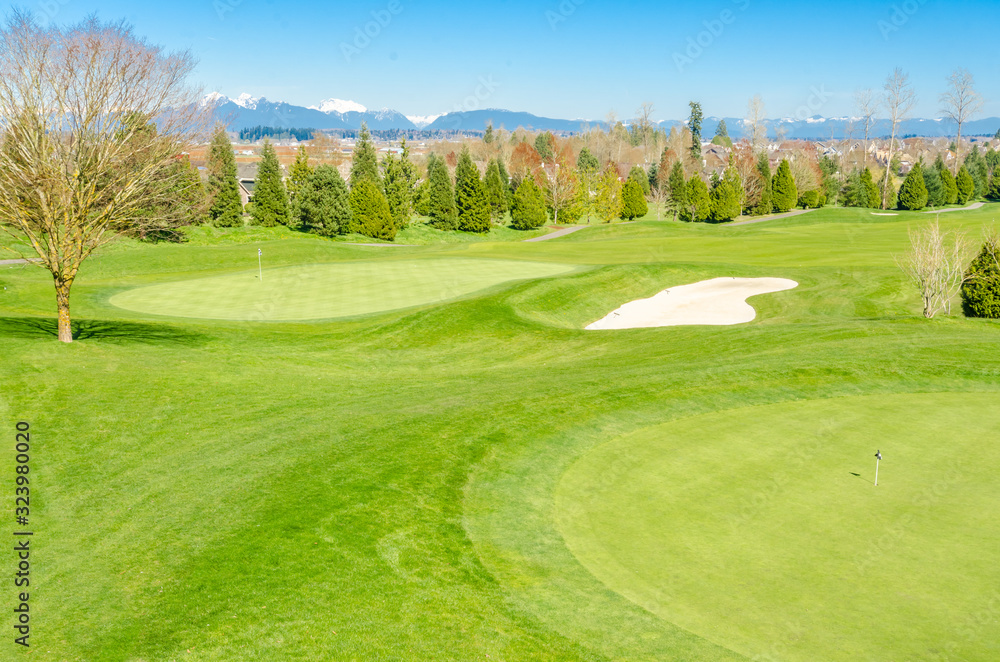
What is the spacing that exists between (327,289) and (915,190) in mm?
91507

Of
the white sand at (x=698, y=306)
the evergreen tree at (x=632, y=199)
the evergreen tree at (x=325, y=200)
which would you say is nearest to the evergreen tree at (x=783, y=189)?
the evergreen tree at (x=632, y=199)

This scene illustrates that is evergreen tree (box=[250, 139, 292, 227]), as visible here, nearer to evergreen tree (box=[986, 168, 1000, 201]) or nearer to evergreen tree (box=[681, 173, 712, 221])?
evergreen tree (box=[681, 173, 712, 221])

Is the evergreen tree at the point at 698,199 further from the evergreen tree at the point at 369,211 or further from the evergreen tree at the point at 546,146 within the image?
the evergreen tree at the point at 546,146

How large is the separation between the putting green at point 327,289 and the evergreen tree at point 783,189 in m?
67.4

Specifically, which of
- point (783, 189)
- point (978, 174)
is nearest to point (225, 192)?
point (783, 189)

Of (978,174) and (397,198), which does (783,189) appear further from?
(397,198)

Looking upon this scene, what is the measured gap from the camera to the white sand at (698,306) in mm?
32281

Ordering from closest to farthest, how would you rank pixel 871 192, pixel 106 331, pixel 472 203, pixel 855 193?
pixel 106 331 → pixel 472 203 → pixel 871 192 → pixel 855 193

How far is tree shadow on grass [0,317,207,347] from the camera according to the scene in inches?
886

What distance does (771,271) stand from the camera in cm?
4225

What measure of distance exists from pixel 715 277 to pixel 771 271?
368 cm

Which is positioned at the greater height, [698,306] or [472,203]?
[472,203]

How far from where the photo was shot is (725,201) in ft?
311

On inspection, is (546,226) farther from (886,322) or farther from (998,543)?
A: (998,543)
